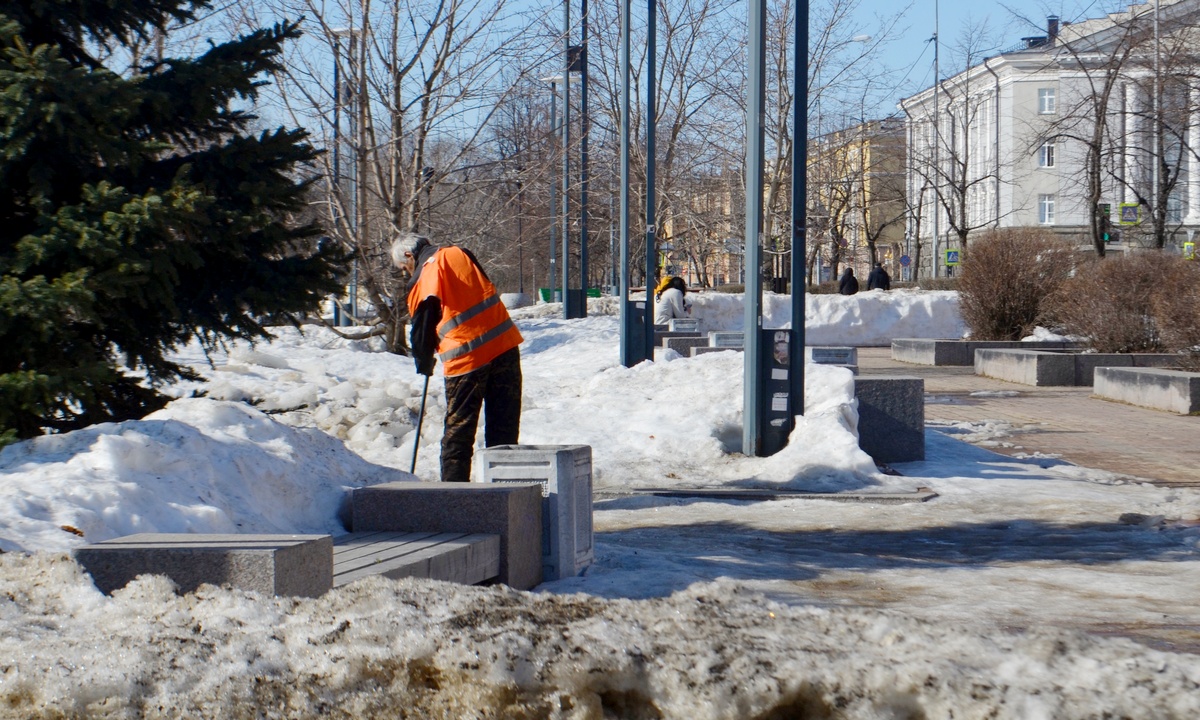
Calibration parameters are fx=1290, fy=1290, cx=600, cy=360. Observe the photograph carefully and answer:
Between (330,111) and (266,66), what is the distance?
10391mm

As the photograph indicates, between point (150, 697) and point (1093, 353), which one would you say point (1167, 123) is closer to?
point (1093, 353)

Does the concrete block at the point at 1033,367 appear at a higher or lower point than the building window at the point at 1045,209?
Result: lower

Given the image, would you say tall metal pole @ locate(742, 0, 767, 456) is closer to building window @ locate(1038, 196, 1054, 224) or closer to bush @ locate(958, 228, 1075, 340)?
bush @ locate(958, 228, 1075, 340)

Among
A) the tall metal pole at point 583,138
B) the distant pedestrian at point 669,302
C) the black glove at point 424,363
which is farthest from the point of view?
the distant pedestrian at point 669,302

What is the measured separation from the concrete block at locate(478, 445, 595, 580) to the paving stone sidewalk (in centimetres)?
509

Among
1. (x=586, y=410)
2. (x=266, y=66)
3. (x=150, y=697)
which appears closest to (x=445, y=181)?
(x=586, y=410)

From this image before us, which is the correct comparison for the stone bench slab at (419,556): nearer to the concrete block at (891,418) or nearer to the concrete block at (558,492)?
the concrete block at (558,492)

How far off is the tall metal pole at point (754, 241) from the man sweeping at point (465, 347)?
3.28 metres

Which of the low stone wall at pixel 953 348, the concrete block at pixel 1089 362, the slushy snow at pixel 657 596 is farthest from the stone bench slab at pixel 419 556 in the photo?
the low stone wall at pixel 953 348

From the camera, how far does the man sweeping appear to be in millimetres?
7441

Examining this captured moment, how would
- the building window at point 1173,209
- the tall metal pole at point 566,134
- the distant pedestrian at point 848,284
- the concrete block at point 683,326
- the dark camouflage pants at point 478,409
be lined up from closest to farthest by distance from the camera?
the dark camouflage pants at point 478,409, the tall metal pole at point 566,134, the concrete block at point 683,326, the building window at point 1173,209, the distant pedestrian at point 848,284

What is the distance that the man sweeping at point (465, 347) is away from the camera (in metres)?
7.44

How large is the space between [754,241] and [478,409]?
3.91m

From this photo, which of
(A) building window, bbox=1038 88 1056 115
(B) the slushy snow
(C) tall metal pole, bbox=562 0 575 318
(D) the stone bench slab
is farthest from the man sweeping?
(A) building window, bbox=1038 88 1056 115
